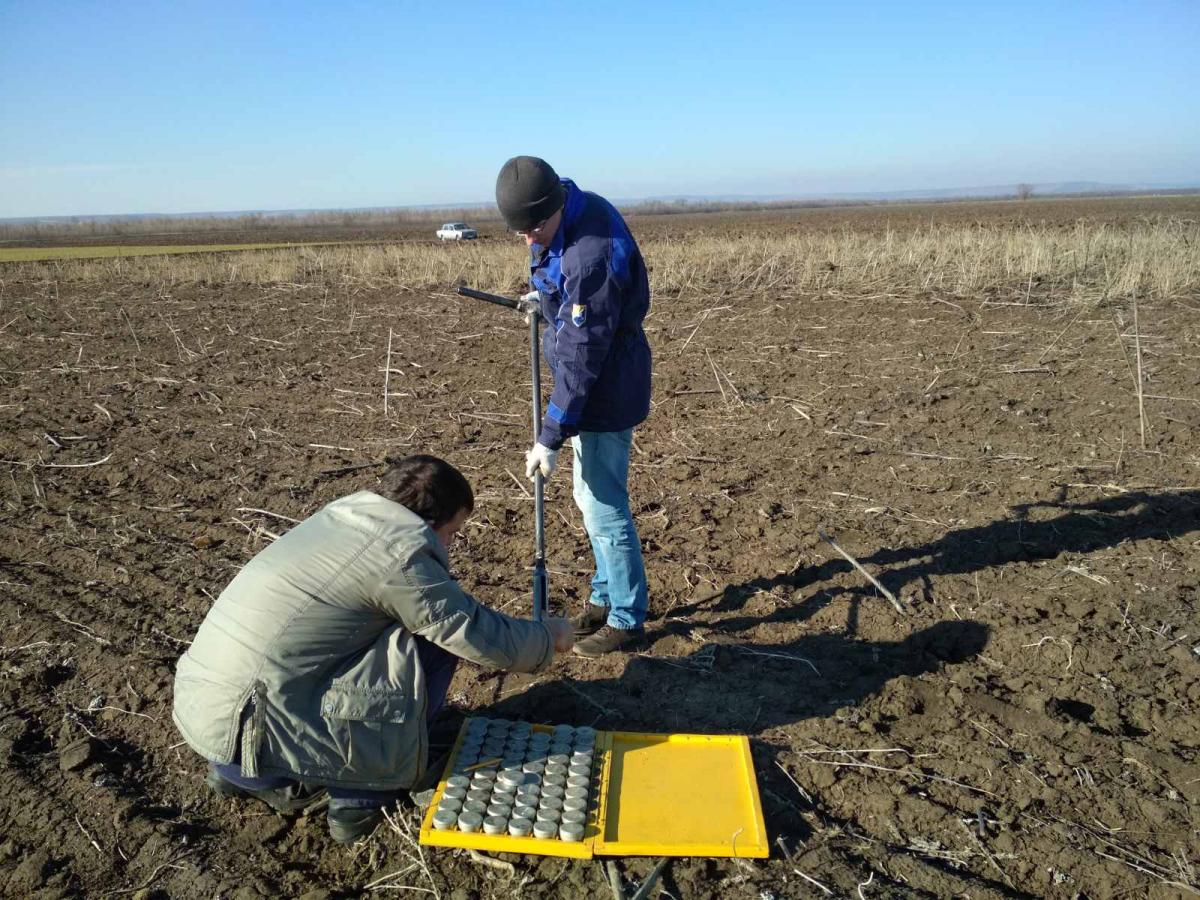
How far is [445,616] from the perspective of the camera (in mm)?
2502

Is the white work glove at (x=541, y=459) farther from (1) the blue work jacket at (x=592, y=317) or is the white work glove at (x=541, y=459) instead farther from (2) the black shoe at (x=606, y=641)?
(2) the black shoe at (x=606, y=641)

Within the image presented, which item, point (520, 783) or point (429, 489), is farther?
point (520, 783)

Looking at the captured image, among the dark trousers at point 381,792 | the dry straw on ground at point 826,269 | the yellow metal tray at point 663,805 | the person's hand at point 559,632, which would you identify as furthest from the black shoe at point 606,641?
the dry straw on ground at point 826,269

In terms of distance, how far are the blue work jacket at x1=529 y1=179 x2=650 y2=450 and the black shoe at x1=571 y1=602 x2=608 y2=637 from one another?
1017 mm

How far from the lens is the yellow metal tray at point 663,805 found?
102 inches

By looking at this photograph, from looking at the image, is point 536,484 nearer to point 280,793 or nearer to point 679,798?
point 679,798

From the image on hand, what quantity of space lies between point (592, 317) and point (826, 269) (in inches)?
454

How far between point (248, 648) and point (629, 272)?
6.03ft

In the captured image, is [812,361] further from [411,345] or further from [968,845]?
[968,845]

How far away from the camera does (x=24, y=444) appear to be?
6426 millimetres

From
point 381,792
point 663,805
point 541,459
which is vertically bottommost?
point 663,805

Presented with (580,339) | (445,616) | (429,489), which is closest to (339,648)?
(445,616)

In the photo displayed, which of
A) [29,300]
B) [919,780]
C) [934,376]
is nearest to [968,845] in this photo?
[919,780]

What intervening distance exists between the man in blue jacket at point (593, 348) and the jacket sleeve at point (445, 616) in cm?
90
